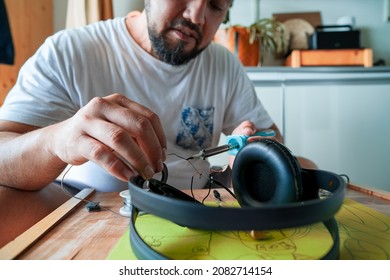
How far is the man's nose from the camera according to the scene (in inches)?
25.7

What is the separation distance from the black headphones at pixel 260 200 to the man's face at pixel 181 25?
410 mm

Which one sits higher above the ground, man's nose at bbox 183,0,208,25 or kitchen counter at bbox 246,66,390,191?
man's nose at bbox 183,0,208,25

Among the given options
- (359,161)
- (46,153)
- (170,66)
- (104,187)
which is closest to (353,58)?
(359,161)

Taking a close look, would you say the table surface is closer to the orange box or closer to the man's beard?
the man's beard

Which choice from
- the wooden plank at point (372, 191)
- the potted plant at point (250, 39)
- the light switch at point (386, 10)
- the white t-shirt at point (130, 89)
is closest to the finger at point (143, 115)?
the white t-shirt at point (130, 89)

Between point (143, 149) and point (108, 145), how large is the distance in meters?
0.04

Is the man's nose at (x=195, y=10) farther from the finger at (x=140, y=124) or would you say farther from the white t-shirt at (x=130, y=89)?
the finger at (x=140, y=124)

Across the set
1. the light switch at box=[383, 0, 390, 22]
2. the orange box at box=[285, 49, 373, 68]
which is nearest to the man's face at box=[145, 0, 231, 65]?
the orange box at box=[285, 49, 373, 68]

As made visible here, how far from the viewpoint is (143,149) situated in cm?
37

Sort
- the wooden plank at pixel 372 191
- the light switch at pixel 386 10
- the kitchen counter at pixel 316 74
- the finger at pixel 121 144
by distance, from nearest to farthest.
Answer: the finger at pixel 121 144, the wooden plank at pixel 372 191, the kitchen counter at pixel 316 74, the light switch at pixel 386 10

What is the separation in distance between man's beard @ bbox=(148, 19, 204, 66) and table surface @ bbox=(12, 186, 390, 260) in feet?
1.27

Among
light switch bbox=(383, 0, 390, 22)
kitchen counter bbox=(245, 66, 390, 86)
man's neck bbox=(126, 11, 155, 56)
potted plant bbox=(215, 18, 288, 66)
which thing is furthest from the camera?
light switch bbox=(383, 0, 390, 22)

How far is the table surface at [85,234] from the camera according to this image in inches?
A: 11.8
